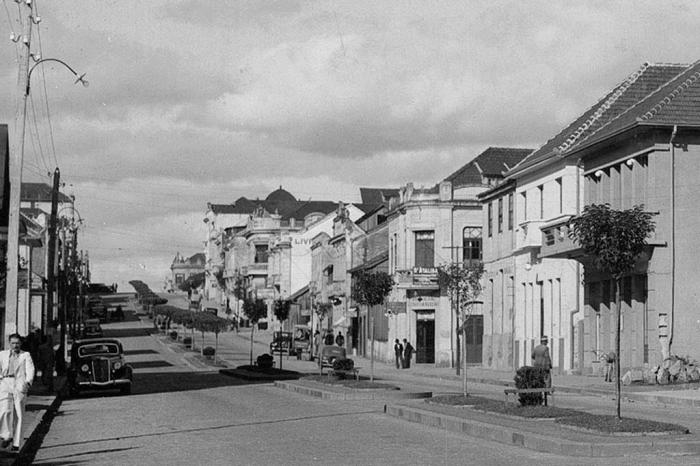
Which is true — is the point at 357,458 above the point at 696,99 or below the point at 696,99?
below

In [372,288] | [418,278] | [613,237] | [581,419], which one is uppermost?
[418,278]

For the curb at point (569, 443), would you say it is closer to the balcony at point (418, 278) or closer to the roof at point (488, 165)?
the balcony at point (418, 278)

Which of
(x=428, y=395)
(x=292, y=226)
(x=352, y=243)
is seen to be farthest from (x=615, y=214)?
(x=292, y=226)

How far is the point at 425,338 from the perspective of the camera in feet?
247

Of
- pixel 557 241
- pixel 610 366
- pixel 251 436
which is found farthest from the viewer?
pixel 557 241

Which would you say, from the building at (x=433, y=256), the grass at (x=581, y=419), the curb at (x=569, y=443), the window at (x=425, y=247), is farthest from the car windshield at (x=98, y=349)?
the window at (x=425, y=247)

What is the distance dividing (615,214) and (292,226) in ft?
413

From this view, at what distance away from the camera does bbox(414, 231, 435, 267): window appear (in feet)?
250

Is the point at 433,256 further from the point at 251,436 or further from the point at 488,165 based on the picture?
the point at 251,436

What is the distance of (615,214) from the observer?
74.5ft

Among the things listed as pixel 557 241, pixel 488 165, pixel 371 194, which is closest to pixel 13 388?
pixel 557 241

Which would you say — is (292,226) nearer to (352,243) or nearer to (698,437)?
(352,243)

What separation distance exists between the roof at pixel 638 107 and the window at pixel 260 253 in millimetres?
92196

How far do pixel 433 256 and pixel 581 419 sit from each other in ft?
182
